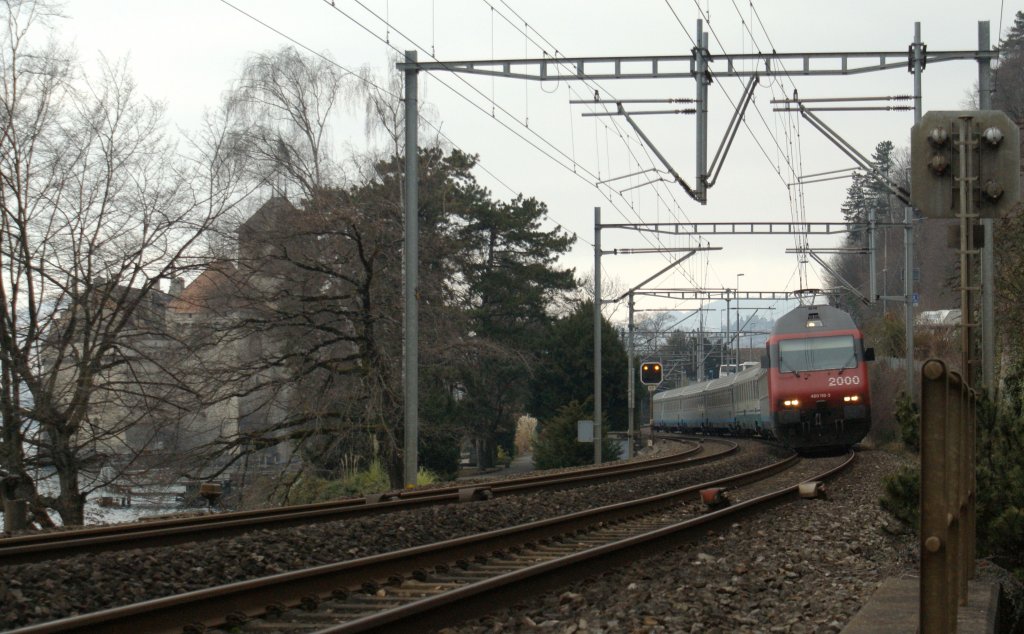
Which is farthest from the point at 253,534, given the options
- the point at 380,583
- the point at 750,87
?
the point at 750,87

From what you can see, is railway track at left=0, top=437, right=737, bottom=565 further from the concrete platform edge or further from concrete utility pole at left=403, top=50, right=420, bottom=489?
the concrete platform edge

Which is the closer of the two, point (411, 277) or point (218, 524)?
point (218, 524)

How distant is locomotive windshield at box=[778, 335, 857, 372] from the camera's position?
90.6 feet

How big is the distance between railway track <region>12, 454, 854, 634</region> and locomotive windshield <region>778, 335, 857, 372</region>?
16.5 metres

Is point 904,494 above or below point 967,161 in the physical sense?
below

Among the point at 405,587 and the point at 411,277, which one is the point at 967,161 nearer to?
the point at 405,587

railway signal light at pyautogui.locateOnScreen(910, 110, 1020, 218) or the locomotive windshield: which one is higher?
railway signal light at pyautogui.locateOnScreen(910, 110, 1020, 218)

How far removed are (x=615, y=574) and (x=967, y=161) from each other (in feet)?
14.3

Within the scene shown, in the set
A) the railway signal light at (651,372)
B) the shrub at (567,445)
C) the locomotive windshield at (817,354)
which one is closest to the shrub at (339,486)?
the railway signal light at (651,372)

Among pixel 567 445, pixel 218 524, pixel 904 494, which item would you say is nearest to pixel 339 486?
pixel 567 445

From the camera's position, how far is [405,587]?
7.88m

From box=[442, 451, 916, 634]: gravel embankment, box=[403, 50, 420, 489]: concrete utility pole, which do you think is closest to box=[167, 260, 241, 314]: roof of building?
box=[403, 50, 420, 489]: concrete utility pole

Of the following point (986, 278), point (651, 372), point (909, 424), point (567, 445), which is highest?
point (986, 278)

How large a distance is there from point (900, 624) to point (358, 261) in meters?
21.9
